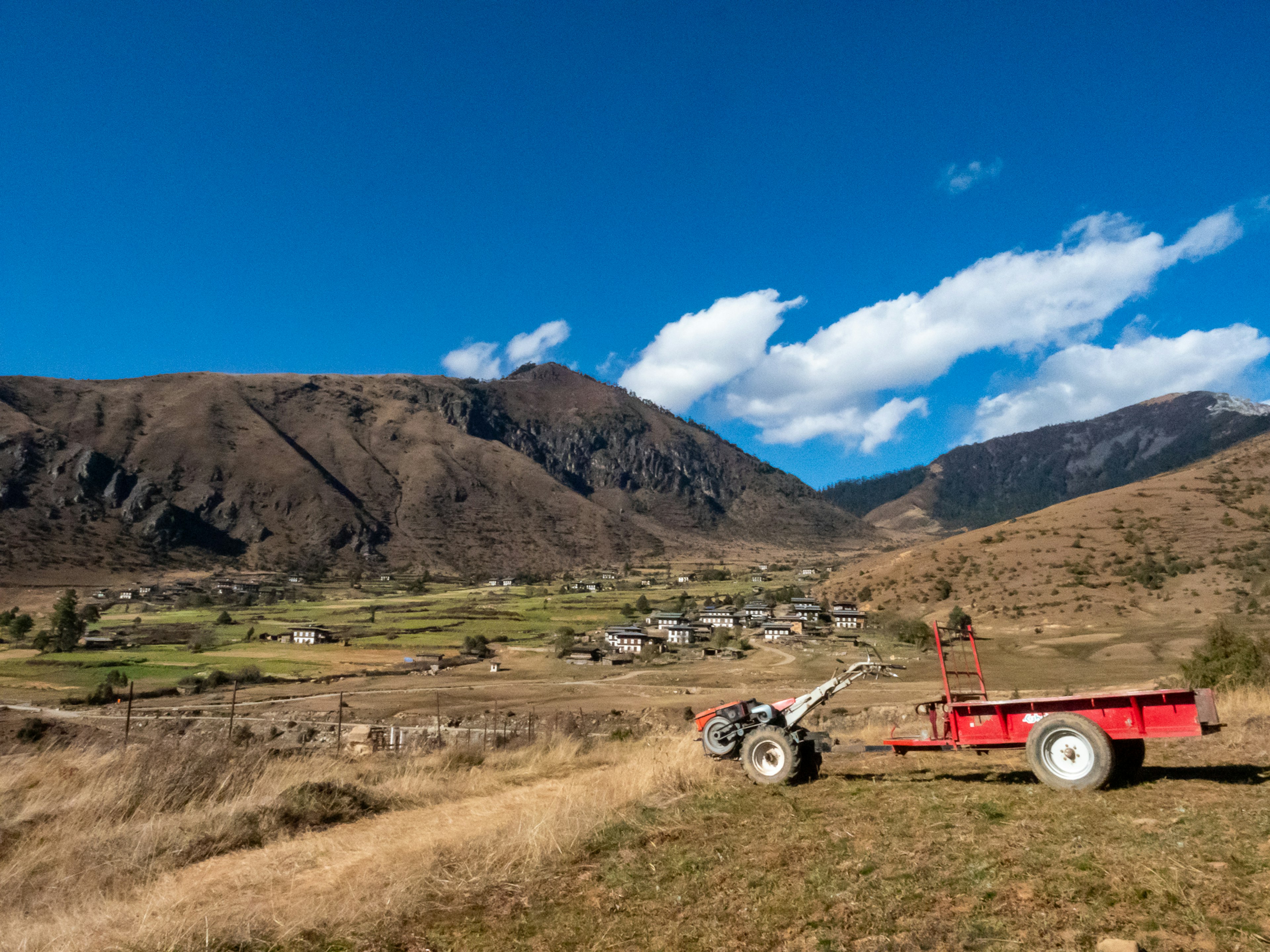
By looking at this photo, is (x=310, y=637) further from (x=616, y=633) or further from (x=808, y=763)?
(x=808, y=763)

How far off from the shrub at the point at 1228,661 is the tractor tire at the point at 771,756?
518 inches

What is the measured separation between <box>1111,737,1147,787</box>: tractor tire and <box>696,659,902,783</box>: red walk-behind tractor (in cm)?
292

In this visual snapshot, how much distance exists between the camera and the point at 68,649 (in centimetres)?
7856

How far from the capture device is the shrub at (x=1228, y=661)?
18.1 metres

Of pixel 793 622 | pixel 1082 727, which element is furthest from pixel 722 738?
pixel 793 622

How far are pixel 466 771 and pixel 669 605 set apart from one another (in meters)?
113

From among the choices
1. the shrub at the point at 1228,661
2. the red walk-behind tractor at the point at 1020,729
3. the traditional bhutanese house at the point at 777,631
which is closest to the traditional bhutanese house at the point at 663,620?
the traditional bhutanese house at the point at 777,631

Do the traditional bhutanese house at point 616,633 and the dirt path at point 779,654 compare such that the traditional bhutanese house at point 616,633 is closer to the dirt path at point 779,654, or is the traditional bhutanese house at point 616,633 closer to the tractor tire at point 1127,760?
the dirt path at point 779,654

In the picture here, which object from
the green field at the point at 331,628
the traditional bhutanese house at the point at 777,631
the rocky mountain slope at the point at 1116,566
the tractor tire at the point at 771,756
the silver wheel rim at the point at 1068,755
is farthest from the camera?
the traditional bhutanese house at the point at 777,631

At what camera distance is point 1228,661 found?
63.9ft

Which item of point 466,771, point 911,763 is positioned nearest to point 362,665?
point 466,771

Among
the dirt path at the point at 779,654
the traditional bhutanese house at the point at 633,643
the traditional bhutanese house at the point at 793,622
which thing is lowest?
the dirt path at the point at 779,654

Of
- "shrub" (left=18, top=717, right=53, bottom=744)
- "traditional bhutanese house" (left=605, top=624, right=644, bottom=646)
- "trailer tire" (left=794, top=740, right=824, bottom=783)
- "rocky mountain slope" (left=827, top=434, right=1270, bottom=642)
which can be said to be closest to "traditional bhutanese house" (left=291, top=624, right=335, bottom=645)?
"traditional bhutanese house" (left=605, top=624, right=644, bottom=646)

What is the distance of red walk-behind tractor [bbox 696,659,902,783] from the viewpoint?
10.9m
